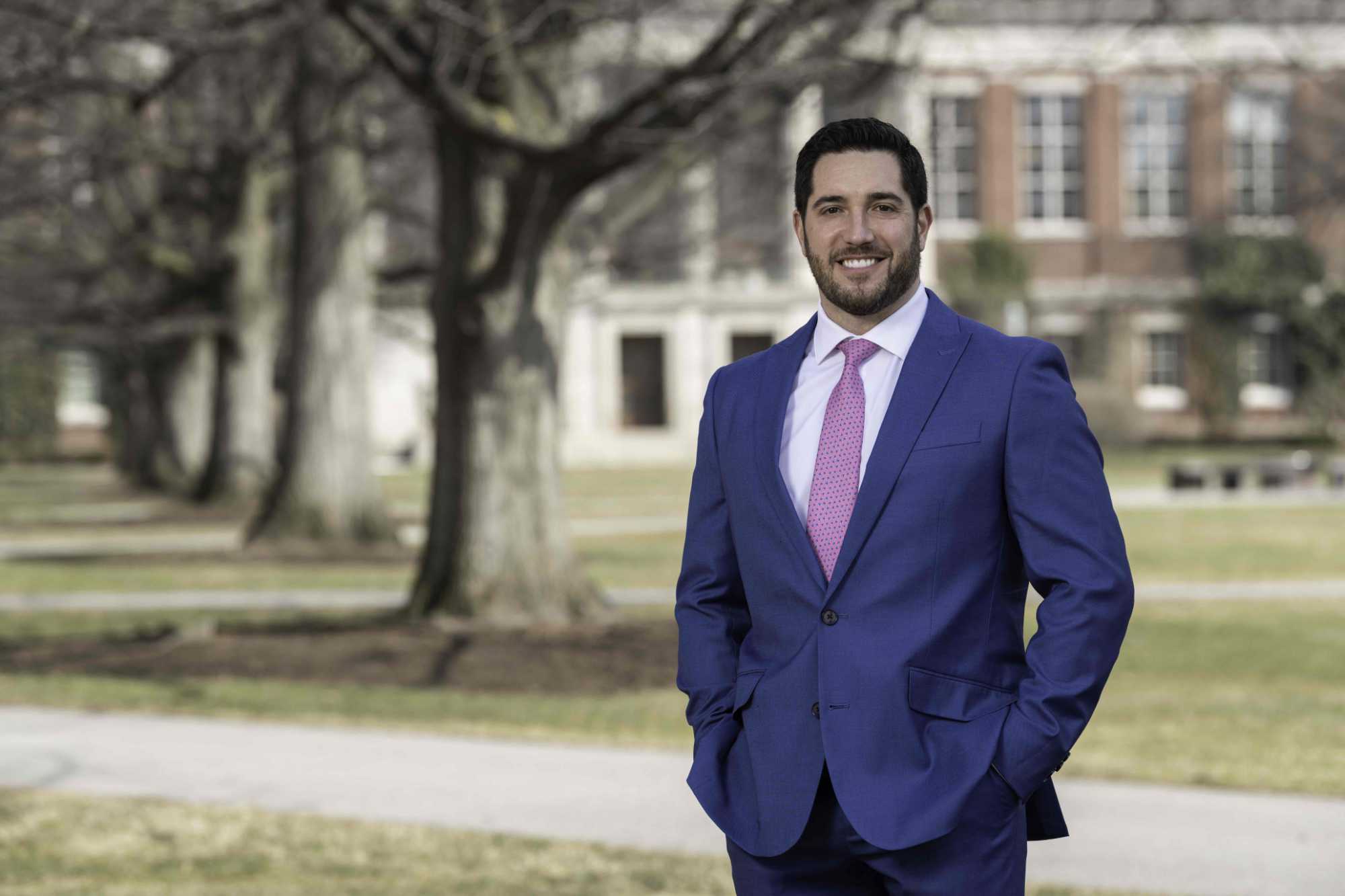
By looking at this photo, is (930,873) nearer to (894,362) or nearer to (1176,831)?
(894,362)

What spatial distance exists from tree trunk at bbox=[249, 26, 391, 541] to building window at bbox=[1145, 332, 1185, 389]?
3305 centimetres

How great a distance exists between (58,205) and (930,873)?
2032 cm

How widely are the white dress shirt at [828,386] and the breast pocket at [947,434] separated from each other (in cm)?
10

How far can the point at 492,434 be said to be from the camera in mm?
12000

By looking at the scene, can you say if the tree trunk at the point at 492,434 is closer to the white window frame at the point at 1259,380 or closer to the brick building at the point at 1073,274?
the brick building at the point at 1073,274

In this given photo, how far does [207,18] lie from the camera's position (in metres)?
11.7

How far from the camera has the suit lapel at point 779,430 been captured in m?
2.88

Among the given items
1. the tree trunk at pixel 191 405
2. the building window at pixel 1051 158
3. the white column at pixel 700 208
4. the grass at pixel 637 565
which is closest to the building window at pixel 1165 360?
the building window at pixel 1051 158

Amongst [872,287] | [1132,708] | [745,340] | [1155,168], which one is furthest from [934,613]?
[1155,168]

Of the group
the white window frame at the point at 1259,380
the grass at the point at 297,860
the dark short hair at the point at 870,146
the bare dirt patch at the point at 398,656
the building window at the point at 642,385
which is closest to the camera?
the dark short hair at the point at 870,146

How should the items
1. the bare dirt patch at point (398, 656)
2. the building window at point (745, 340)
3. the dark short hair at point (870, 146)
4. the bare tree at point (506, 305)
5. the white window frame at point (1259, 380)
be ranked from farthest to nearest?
1. the building window at point (745, 340)
2. the white window frame at point (1259, 380)
3. the bare tree at point (506, 305)
4. the bare dirt patch at point (398, 656)
5. the dark short hair at point (870, 146)

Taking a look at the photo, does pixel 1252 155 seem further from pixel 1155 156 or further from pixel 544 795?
pixel 544 795

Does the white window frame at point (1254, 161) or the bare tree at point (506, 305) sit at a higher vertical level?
the white window frame at point (1254, 161)

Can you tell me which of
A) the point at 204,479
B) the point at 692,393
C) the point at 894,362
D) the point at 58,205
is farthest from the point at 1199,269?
the point at 894,362
